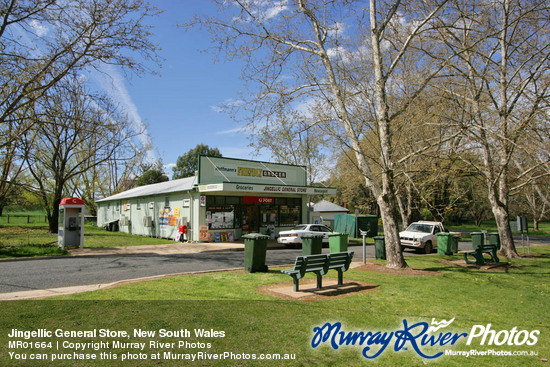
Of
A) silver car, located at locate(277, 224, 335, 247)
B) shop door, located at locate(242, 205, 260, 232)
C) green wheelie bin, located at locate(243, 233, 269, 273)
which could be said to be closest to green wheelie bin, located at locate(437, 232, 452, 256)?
silver car, located at locate(277, 224, 335, 247)

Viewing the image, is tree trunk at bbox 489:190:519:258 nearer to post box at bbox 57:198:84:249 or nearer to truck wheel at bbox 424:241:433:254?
truck wheel at bbox 424:241:433:254

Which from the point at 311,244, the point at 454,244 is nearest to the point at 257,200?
the point at 454,244

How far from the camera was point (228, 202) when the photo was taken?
23.6 m

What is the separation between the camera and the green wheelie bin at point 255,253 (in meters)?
11.1

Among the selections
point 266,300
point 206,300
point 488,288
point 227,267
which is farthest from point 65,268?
point 488,288

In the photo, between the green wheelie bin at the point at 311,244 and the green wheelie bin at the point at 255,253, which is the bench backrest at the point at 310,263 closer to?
the green wheelie bin at the point at 255,253

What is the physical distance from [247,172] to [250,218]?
3.05m

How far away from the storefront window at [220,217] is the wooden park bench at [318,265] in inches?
559

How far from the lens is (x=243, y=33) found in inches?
→ 517

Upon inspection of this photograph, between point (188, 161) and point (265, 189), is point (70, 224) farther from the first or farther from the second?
point (188, 161)

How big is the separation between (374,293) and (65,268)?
948 cm

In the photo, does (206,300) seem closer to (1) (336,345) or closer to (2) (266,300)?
(2) (266,300)

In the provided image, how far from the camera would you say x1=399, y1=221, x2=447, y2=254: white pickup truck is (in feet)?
66.9

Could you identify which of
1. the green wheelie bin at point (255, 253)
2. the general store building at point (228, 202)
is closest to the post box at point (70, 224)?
the general store building at point (228, 202)
